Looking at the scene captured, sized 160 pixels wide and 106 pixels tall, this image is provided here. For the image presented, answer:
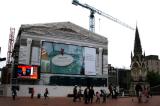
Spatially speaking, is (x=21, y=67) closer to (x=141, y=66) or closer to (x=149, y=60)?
(x=141, y=66)

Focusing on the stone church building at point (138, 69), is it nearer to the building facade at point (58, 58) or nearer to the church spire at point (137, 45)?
the church spire at point (137, 45)

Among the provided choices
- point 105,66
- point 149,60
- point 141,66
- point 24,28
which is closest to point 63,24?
point 24,28

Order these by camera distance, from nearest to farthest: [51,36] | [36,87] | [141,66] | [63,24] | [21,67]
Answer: [21,67] < [36,87] < [51,36] < [63,24] < [141,66]

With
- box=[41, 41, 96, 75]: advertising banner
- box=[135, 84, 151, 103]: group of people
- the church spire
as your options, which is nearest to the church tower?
the church spire

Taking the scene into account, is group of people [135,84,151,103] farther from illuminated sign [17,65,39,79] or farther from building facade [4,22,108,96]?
building facade [4,22,108,96]

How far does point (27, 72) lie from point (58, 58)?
11.2m

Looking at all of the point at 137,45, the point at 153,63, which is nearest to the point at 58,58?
the point at 137,45

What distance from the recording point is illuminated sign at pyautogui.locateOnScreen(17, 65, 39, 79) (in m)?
57.9

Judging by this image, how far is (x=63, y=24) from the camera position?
74.3 m

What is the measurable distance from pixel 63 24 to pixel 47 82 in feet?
56.7

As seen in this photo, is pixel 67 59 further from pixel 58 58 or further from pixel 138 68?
pixel 138 68

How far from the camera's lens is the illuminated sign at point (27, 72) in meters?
57.9

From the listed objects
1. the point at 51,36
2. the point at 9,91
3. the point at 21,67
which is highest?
the point at 51,36

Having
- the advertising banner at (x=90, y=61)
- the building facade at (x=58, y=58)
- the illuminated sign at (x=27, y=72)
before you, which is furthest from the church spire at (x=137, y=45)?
the illuminated sign at (x=27, y=72)
